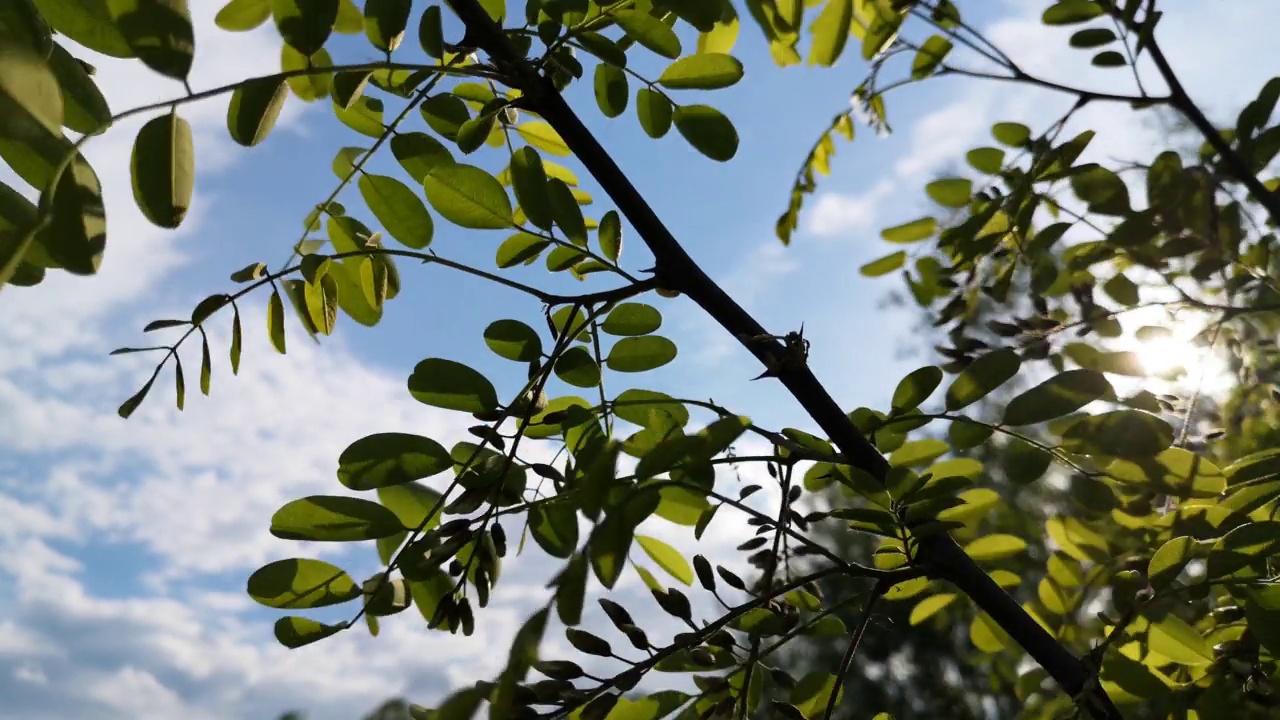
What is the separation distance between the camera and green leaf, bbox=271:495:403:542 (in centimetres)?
66

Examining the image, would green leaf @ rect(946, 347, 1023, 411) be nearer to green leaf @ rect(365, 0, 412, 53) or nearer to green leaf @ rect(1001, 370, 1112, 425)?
green leaf @ rect(1001, 370, 1112, 425)

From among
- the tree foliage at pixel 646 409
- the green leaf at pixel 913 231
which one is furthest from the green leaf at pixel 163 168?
the green leaf at pixel 913 231

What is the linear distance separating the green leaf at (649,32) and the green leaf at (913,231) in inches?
25.3

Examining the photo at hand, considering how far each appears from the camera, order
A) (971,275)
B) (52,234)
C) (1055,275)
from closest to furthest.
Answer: (52,234), (1055,275), (971,275)

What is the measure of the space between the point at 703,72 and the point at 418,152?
0.93ft

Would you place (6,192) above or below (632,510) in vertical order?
above

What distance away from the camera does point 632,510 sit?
1.59 feet

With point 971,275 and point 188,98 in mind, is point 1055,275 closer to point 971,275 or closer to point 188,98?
point 971,275

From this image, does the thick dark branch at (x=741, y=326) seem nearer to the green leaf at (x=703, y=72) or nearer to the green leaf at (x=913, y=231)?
the green leaf at (x=703, y=72)

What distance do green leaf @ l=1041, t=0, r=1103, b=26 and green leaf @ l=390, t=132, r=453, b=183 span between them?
0.82 m

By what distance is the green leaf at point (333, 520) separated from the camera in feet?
2.17

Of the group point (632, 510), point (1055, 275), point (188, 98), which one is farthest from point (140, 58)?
point (1055, 275)

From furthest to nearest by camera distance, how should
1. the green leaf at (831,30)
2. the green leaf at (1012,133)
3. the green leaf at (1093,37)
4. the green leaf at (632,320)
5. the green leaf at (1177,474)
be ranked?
the green leaf at (1012,133) → the green leaf at (1093,37) → the green leaf at (831,30) → the green leaf at (632,320) → the green leaf at (1177,474)

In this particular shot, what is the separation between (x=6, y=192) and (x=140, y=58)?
0.13 m
